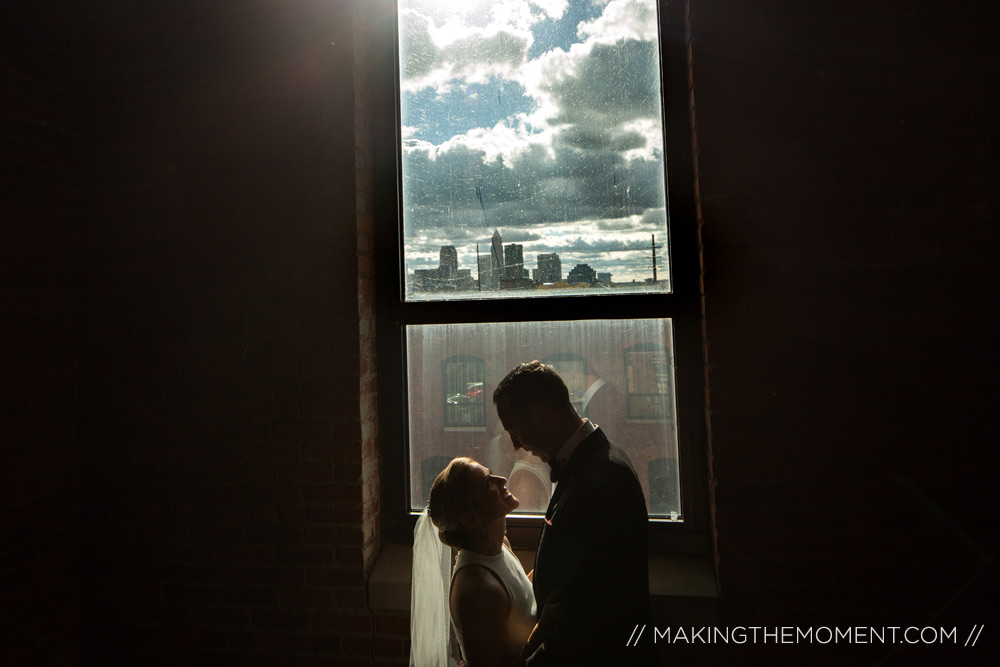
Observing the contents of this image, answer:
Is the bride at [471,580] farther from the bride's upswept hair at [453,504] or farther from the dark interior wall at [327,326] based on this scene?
the dark interior wall at [327,326]

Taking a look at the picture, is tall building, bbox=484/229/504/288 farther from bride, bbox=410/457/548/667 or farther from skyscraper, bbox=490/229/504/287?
bride, bbox=410/457/548/667

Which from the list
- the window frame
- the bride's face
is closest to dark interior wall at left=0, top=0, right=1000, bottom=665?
the window frame

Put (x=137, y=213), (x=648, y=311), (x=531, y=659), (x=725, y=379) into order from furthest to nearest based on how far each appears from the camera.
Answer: (x=137, y=213) < (x=648, y=311) < (x=725, y=379) < (x=531, y=659)

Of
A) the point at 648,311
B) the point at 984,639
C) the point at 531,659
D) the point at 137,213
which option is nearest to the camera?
the point at 531,659

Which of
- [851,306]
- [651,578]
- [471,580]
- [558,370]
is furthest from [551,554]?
[851,306]

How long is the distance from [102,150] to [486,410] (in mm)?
2090

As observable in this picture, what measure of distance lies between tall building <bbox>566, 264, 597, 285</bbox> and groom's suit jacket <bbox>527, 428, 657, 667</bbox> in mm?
Result: 913

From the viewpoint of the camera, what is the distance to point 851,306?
196cm

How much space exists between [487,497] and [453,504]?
4.3 inches

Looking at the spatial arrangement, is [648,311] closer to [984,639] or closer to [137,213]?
[984,639]

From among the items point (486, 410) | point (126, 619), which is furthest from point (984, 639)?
point (126, 619)

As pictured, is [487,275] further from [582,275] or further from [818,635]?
[818,635]

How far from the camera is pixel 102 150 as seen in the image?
2438mm

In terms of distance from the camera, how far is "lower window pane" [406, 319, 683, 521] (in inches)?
88.7
